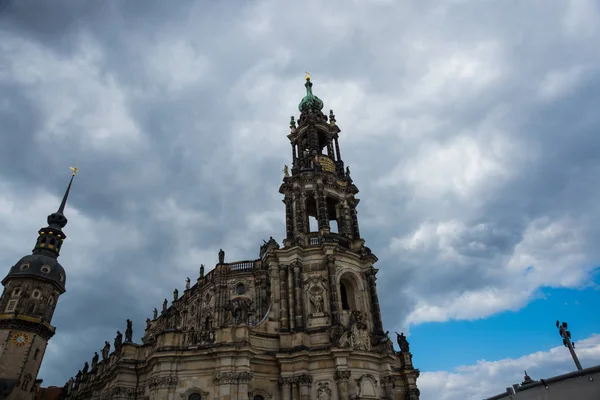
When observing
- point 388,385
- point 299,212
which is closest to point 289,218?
point 299,212

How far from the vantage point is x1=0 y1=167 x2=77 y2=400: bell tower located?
139 feet

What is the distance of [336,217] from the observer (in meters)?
38.2

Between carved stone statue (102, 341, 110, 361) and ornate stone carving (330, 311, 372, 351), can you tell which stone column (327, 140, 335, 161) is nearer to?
ornate stone carving (330, 311, 372, 351)

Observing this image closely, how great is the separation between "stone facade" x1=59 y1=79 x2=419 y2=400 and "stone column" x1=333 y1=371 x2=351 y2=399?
61 millimetres

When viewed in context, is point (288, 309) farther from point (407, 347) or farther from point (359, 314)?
point (407, 347)

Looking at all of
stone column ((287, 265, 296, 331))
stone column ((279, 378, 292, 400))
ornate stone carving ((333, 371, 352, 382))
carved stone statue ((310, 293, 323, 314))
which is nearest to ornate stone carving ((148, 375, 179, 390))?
stone column ((279, 378, 292, 400))

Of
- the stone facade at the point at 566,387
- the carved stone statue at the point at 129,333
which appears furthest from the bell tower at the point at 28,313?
the stone facade at the point at 566,387

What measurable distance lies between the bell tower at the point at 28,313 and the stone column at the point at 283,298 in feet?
101

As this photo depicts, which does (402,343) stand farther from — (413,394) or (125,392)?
(125,392)

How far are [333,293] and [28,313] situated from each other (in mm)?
37595

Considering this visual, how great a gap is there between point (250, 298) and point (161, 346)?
11.3 metres

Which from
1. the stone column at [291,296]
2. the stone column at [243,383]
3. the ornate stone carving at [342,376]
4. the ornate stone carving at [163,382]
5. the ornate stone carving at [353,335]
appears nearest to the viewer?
the stone column at [243,383]

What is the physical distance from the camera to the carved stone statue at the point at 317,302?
99.2 feet

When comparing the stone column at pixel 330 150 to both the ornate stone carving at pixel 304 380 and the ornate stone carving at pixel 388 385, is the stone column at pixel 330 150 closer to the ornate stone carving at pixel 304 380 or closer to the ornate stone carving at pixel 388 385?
the ornate stone carving at pixel 388 385
